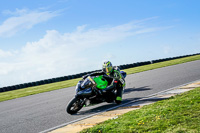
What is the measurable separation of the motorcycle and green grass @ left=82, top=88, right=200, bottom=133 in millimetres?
2193

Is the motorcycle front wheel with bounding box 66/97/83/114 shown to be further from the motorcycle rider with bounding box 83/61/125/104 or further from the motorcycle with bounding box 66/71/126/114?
the motorcycle rider with bounding box 83/61/125/104

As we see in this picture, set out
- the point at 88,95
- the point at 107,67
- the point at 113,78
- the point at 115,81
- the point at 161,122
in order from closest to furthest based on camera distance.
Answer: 1. the point at 161,122
2. the point at 88,95
3. the point at 115,81
4. the point at 113,78
5. the point at 107,67

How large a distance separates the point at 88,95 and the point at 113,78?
1307mm

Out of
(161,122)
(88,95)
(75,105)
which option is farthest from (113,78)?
(161,122)

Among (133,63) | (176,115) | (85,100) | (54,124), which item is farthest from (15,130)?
(133,63)

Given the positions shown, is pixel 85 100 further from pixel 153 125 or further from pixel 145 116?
pixel 153 125

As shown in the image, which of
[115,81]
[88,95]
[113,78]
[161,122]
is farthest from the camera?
[113,78]

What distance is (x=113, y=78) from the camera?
8719 mm

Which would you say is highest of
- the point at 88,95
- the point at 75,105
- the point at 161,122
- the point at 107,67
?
the point at 107,67

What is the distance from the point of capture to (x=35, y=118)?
307 inches

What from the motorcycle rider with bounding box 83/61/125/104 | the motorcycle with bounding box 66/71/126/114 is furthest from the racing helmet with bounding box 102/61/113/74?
the motorcycle with bounding box 66/71/126/114

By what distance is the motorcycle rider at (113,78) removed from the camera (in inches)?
329

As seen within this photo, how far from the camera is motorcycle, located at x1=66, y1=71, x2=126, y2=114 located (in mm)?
7723

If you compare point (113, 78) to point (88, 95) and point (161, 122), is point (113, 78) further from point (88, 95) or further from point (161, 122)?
point (161, 122)
